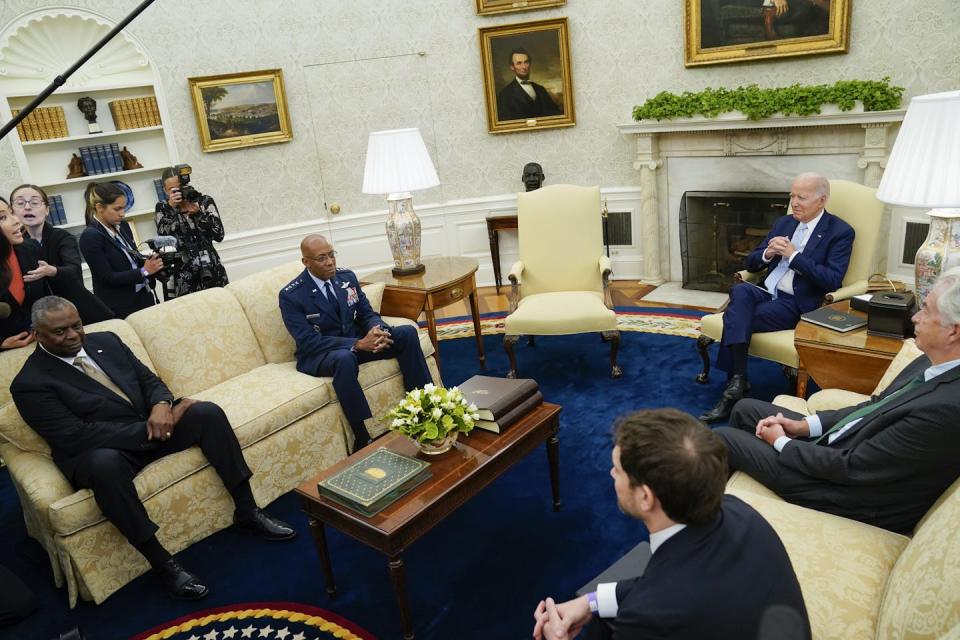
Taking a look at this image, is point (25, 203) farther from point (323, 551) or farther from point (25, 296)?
point (323, 551)

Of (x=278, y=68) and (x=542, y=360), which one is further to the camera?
(x=278, y=68)

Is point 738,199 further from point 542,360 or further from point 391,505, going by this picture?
point 391,505

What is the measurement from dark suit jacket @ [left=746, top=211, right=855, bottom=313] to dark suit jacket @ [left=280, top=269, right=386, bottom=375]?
2.30 meters

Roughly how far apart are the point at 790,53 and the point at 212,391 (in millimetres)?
4635

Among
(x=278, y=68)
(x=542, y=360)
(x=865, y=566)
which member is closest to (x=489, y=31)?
(x=278, y=68)

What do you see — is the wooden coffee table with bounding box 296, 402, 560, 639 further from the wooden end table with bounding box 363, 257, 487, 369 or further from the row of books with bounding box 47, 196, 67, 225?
the row of books with bounding box 47, 196, 67, 225

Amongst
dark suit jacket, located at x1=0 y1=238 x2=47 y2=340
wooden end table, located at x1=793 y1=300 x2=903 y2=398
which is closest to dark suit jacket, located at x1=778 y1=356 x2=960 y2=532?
wooden end table, located at x1=793 y1=300 x2=903 y2=398

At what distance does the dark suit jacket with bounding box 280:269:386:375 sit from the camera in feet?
12.5

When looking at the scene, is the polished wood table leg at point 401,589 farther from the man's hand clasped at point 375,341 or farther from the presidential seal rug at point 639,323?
the presidential seal rug at point 639,323

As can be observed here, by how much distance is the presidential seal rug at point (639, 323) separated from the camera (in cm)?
522

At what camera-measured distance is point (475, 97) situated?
642 cm

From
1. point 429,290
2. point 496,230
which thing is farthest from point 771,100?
point 429,290

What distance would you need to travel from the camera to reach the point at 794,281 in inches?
153

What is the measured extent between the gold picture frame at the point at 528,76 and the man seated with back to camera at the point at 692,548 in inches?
201
